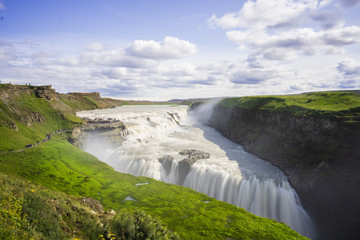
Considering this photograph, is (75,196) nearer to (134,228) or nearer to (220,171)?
(134,228)

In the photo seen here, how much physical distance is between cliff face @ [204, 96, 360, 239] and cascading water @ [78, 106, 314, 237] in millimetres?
2522

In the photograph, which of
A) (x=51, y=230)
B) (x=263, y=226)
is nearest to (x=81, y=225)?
(x=51, y=230)

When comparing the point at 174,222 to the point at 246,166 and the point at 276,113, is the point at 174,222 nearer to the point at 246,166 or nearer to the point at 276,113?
the point at 246,166

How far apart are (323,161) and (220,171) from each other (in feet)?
64.7

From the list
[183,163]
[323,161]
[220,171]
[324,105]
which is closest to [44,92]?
[183,163]

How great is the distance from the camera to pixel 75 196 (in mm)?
25516

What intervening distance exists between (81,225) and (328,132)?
151ft

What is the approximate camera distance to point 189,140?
255 ft

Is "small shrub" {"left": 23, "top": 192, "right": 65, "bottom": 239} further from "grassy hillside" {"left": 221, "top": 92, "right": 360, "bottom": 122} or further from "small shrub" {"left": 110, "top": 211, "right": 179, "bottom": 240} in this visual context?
"grassy hillside" {"left": 221, "top": 92, "right": 360, "bottom": 122}

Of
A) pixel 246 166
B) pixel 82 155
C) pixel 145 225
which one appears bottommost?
pixel 246 166

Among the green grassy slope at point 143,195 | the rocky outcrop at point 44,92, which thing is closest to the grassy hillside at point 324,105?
the green grassy slope at point 143,195

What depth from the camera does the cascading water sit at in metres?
37.1

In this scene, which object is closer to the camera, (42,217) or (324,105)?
(42,217)

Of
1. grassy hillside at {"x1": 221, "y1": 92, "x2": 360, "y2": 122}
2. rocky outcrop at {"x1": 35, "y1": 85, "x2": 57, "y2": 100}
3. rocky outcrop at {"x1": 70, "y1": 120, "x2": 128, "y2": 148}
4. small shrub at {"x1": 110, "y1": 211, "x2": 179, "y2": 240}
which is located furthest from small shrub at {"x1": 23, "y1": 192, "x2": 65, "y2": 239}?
rocky outcrop at {"x1": 35, "y1": 85, "x2": 57, "y2": 100}
